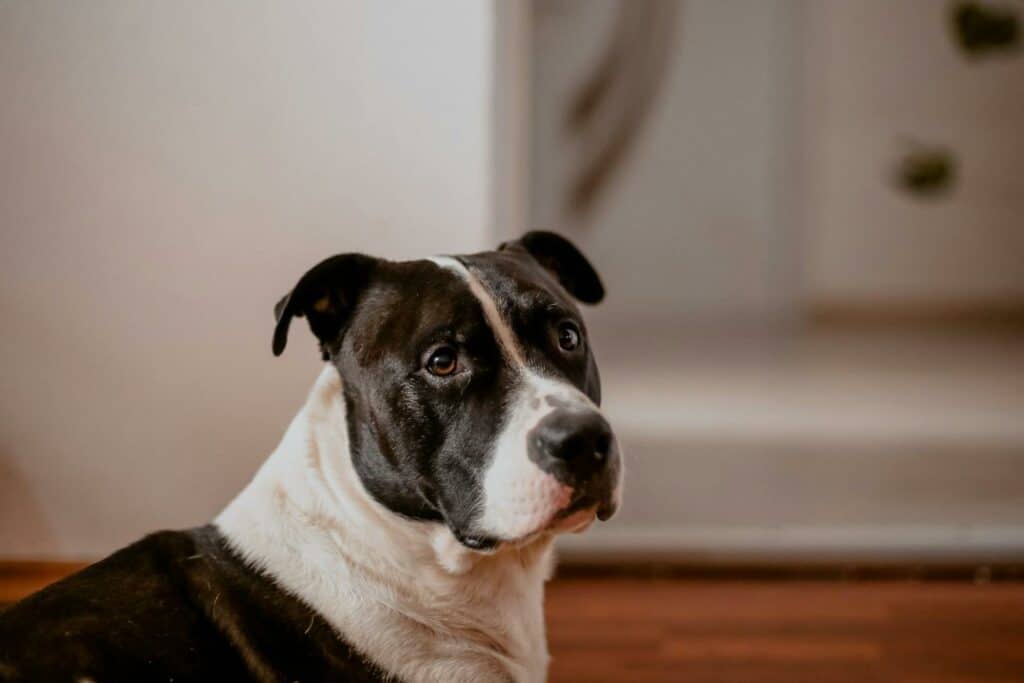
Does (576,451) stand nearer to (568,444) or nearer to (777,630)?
(568,444)

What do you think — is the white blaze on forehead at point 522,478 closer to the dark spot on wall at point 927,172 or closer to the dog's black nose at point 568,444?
the dog's black nose at point 568,444

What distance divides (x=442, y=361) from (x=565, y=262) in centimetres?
54

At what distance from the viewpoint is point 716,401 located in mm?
5500

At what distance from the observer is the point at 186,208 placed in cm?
309

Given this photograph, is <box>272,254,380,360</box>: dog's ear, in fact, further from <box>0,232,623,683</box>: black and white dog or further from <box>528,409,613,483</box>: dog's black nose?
<box>528,409,613,483</box>: dog's black nose

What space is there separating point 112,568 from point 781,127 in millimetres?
5000

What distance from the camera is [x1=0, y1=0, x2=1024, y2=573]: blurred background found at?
3055 mm

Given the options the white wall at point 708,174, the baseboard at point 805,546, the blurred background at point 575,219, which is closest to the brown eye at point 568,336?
the blurred background at point 575,219

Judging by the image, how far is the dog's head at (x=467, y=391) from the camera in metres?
1.67

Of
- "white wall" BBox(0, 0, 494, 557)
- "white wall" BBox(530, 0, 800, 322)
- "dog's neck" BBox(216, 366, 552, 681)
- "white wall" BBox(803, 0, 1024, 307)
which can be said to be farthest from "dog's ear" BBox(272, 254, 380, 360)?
"white wall" BBox(803, 0, 1024, 307)

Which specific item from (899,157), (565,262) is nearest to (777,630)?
(565,262)

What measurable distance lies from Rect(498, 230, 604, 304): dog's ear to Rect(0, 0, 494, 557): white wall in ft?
3.03

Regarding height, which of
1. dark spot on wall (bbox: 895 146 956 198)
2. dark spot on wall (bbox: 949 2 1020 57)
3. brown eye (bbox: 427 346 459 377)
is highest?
dark spot on wall (bbox: 949 2 1020 57)

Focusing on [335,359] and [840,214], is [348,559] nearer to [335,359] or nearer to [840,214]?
[335,359]
